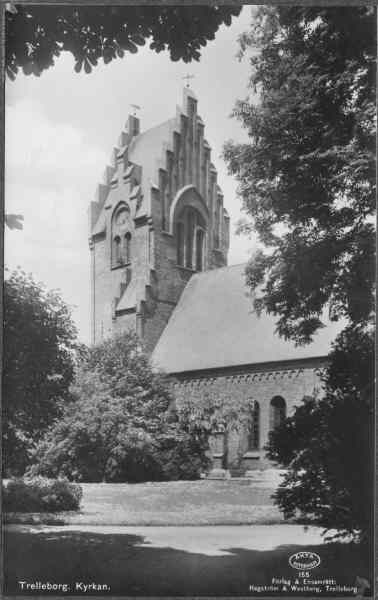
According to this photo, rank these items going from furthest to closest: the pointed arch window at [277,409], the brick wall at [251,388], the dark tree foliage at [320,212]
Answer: the pointed arch window at [277,409] → the brick wall at [251,388] → the dark tree foliage at [320,212]

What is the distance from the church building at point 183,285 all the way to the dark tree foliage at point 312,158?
11.8 m

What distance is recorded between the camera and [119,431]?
19422 mm

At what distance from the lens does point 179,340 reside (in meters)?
30.6

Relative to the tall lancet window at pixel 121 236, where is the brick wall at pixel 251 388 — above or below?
below

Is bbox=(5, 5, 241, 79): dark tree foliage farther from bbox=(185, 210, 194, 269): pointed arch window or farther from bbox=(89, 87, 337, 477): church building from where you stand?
bbox=(185, 210, 194, 269): pointed arch window

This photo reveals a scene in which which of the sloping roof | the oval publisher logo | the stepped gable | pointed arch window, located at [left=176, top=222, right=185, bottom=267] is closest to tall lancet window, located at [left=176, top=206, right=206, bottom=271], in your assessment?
pointed arch window, located at [left=176, top=222, right=185, bottom=267]

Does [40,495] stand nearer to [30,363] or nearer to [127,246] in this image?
[30,363]

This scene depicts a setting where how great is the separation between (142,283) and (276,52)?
19948 millimetres

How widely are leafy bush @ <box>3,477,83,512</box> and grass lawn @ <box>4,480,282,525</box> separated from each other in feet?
0.94

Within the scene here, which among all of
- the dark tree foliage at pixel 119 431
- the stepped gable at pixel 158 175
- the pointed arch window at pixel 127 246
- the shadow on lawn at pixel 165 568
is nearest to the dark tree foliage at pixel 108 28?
the shadow on lawn at pixel 165 568

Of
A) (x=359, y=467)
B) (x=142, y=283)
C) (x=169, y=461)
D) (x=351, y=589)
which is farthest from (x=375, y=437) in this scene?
(x=142, y=283)

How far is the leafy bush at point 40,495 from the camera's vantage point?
39.0ft

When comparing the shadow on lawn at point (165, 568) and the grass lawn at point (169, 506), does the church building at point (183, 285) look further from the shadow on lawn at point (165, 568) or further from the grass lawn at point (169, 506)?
the shadow on lawn at point (165, 568)

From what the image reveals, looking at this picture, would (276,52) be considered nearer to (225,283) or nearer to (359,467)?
(359,467)
